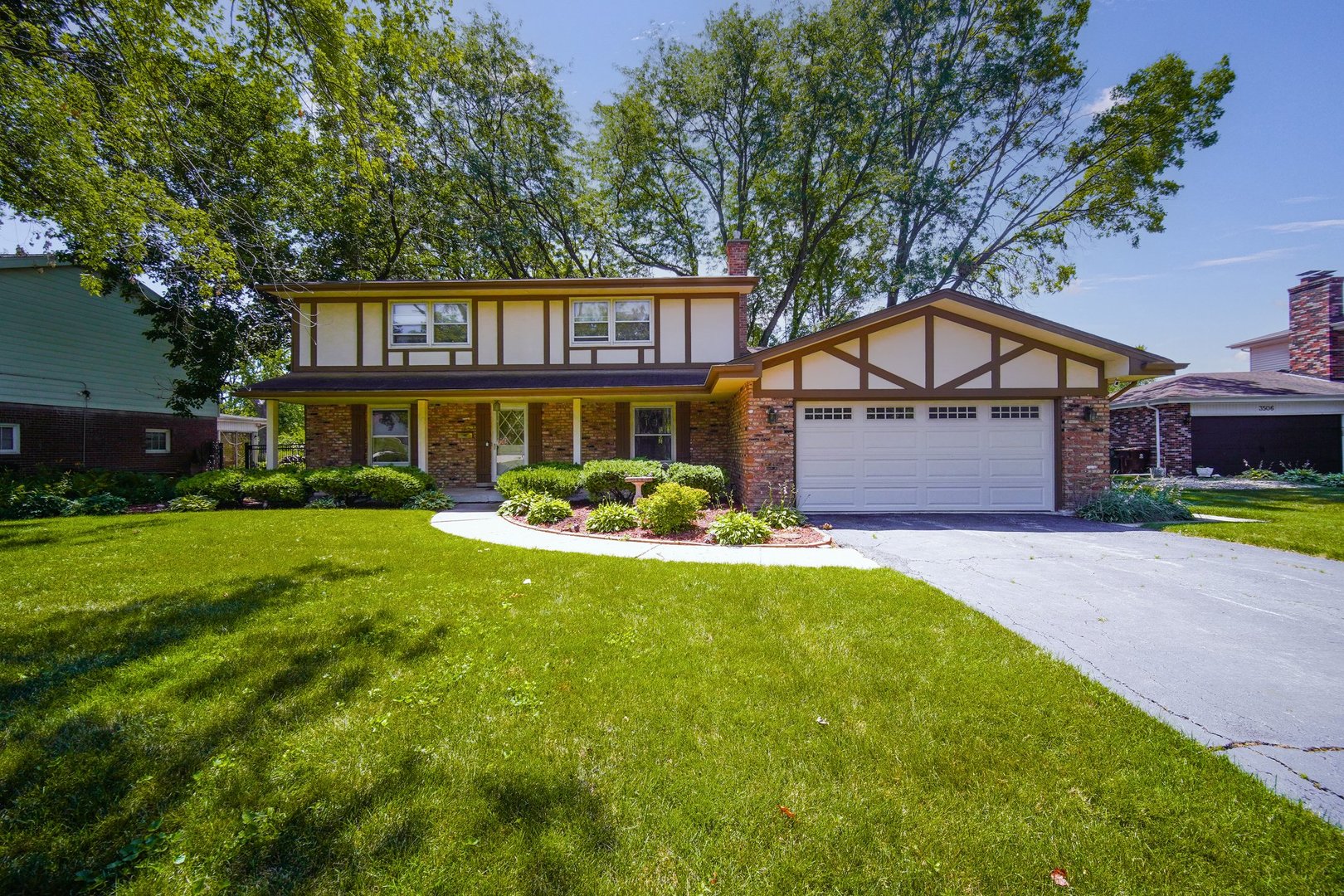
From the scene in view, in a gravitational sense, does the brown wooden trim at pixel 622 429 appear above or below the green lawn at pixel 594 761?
above

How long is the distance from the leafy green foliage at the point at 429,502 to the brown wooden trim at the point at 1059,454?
12586 mm

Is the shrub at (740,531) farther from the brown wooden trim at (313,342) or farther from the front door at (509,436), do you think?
the brown wooden trim at (313,342)

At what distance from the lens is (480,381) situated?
13180 millimetres

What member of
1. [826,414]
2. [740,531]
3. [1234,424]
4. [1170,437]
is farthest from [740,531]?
[1234,424]

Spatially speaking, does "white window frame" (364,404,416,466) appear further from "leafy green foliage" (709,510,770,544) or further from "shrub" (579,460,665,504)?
"leafy green foliage" (709,510,770,544)

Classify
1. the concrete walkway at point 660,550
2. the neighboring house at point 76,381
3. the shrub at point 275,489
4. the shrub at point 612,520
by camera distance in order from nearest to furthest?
the concrete walkway at point 660,550
the shrub at point 612,520
the shrub at point 275,489
the neighboring house at point 76,381

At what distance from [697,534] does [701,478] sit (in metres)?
2.41

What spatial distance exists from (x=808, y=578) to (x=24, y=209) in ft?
36.1

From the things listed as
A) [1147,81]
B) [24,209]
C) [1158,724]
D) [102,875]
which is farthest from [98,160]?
[1147,81]

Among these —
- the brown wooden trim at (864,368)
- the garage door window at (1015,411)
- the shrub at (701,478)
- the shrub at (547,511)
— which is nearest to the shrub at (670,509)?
the shrub at (547,511)

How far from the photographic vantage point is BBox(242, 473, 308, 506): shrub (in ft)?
35.4

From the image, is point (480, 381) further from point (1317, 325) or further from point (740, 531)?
point (1317, 325)

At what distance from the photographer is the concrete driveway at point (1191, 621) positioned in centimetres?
271

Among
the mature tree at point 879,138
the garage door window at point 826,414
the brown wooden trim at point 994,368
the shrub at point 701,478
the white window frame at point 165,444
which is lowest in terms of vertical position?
the shrub at point 701,478
